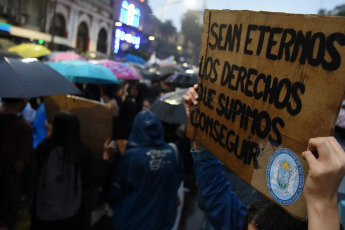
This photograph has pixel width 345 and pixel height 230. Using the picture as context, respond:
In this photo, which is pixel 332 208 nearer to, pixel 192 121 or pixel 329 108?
pixel 329 108

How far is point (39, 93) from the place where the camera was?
2.36 m

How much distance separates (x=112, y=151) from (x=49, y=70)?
101 centimetres

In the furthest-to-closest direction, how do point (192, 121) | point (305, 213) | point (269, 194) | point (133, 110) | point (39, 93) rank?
point (133, 110) → point (39, 93) → point (192, 121) → point (269, 194) → point (305, 213)

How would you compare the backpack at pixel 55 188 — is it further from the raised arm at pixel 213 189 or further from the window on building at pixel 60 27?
Answer: the window on building at pixel 60 27

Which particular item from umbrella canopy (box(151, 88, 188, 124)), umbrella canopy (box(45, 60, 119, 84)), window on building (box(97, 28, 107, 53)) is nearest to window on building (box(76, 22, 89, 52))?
window on building (box(97, 28, 107, 53))

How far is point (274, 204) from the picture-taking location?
1328 mm

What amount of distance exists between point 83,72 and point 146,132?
209cm

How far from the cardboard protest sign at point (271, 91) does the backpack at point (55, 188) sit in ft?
5.16

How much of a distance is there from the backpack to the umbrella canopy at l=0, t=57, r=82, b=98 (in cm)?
53

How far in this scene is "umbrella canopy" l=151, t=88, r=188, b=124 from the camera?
3.60 m

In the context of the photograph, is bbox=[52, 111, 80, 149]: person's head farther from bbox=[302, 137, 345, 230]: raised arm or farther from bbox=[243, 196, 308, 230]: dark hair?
bbox=[302, 137, 345, 230]: raised arm

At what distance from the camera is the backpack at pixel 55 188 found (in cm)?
270

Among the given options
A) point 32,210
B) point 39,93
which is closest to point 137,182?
point 32,210

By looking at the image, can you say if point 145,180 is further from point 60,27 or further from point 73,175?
point 60,27
